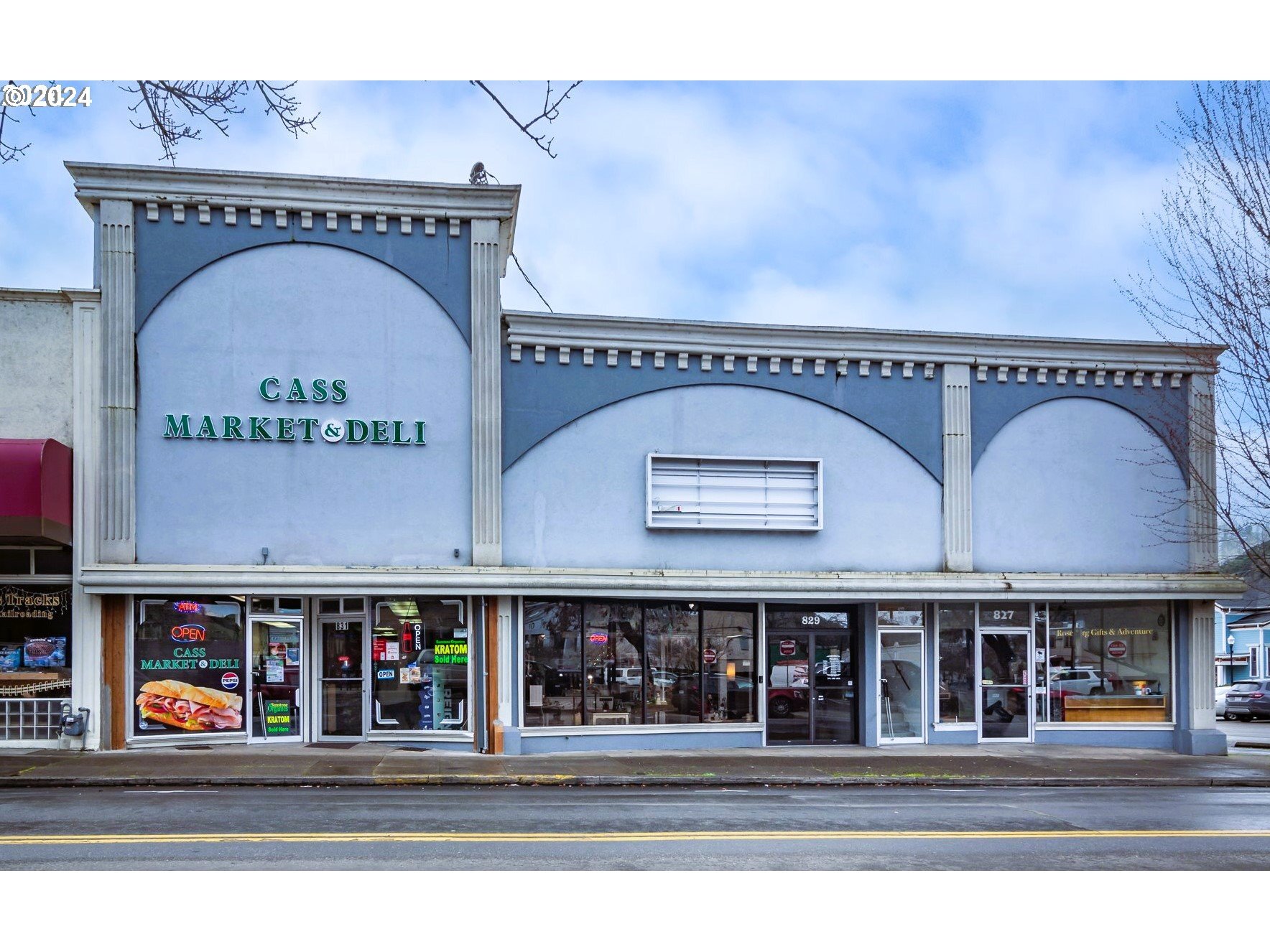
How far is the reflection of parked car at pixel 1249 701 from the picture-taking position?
3238 centimetres

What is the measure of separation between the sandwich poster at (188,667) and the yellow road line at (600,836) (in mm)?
7387

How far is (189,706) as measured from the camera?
1723cm

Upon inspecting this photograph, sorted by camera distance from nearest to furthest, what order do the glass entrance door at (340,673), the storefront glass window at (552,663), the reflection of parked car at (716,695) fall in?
the glass entrance door at (340,673), the storefront glass window at (552,663), the reflection of parked car at (716,695)

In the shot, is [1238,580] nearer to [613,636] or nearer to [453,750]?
[613,636]

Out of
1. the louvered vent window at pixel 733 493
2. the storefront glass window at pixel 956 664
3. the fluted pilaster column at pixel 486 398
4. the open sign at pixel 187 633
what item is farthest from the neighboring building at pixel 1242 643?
the open sign at pixel 187 633

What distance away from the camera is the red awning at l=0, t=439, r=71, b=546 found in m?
15.5

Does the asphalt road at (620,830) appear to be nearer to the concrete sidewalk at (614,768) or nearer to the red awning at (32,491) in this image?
the concrete sidewalk at (614,768)

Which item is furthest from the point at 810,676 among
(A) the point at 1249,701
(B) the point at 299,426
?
(A) the point at 1249,701

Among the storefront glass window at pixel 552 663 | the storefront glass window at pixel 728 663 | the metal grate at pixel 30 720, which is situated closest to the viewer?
the metal grate at pixel 30 720

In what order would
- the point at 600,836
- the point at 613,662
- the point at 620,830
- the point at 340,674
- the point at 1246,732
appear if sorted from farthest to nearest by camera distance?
1. the point at 1246,732
2. the point at 613,662
3. the point at 340,674
4. the point at 620,830
5. the point at 600,836

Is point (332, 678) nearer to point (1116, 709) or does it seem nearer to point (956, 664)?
point (956, 664)

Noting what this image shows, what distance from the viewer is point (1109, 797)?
1460 cm

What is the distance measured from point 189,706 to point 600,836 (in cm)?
951

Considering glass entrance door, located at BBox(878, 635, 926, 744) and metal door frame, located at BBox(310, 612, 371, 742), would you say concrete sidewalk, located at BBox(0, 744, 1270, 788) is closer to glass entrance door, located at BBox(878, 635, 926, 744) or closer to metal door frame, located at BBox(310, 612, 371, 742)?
metal door frame, located at BBox(310, 612, 371, 742)
